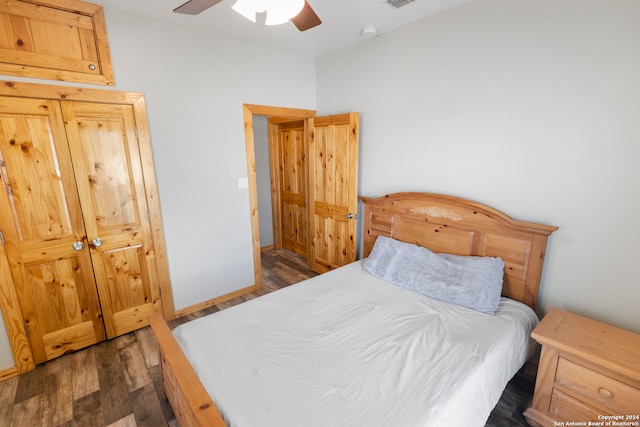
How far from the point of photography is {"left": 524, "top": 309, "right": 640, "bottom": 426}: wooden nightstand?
1.37m

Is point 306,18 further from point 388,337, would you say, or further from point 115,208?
point 115,208

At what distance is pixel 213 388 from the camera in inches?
52.0

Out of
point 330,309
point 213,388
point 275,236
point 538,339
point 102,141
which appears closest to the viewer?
point 213,388

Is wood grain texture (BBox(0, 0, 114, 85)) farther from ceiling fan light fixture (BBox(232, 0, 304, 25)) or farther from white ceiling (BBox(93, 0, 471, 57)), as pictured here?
ceiling fan light fixture (BBox(232, 0, 304, 25))

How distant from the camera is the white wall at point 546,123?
1.65 m

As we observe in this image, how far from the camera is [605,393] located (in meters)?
1.42

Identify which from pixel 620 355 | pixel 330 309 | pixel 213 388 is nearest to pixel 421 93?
pixel 330 309

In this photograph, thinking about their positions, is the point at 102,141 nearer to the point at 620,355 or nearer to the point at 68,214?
the point at 68,214

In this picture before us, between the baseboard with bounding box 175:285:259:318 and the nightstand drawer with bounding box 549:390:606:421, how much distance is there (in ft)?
9.09

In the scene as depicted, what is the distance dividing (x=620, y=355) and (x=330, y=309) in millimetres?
1547

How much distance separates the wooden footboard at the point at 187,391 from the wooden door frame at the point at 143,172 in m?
1.13

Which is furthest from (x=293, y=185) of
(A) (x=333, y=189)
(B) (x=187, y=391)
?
(B) (x=187, y=391)

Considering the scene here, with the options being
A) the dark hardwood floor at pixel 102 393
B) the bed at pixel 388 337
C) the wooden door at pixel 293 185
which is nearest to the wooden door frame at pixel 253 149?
the wooden door at pixel 293 185

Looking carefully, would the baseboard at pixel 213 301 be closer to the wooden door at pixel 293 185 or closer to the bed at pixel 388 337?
the bed at pixel 388 337
